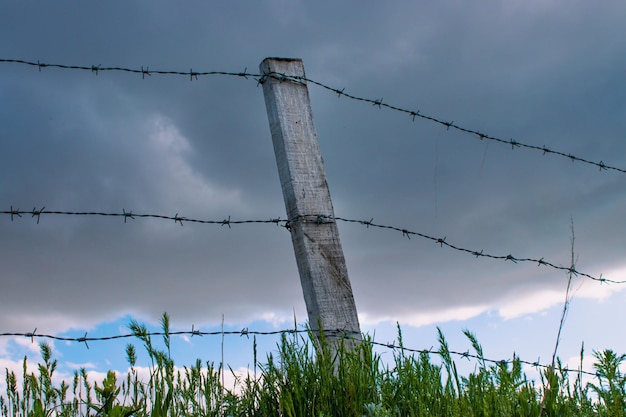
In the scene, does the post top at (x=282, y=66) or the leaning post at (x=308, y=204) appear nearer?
the leaning post at (x=308, y=204)

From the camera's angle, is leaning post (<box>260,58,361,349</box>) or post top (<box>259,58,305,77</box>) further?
post top (<box>259,58,305,77</box>)

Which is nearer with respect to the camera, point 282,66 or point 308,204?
point 308,204

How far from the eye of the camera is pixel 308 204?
12.6ft

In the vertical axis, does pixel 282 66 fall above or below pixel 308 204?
above

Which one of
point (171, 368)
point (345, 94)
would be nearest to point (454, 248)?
point (345, 94)

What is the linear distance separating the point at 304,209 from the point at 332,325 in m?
0.69

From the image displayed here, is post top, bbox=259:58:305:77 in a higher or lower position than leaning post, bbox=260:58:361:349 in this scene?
higher

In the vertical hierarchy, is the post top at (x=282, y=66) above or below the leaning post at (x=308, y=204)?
above

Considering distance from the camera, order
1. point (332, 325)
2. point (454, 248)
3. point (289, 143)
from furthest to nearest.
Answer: point (454, 248)
point (289, 143)
point (332, 325)

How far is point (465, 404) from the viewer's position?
7.90ft

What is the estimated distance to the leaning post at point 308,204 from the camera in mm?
3641

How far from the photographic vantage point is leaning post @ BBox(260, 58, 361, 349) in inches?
143

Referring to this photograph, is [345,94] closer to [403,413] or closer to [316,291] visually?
[316,291]

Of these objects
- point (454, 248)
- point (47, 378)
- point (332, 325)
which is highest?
point (454, 248)
